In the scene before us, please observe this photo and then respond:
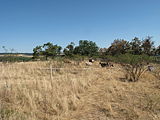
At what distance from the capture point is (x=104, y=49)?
134 feet

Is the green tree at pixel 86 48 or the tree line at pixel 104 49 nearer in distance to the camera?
the tree line at pixel 104 49

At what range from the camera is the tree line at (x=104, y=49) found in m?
28.1

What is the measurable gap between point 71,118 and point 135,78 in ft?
21.5

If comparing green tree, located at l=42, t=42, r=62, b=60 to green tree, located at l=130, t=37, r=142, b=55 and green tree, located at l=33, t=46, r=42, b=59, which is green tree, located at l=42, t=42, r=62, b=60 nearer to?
green tree, located at l=33, t=46, r=42, b=59

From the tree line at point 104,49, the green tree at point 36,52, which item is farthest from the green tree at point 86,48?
the green tree at point 36,52

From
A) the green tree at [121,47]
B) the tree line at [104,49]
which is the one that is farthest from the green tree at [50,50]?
the green tree at [121,47]

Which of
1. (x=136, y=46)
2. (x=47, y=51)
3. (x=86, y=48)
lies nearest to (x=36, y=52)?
(x=47, y=51)

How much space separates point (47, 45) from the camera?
42.1 m

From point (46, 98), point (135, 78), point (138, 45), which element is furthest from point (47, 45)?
point (46, 98)

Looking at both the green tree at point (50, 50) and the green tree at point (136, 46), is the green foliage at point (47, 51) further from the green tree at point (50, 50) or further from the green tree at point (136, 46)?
the green tree at point (136, 46)

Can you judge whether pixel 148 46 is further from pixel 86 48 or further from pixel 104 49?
pixel 86 48

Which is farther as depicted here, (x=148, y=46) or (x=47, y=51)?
(x=47, y=51)

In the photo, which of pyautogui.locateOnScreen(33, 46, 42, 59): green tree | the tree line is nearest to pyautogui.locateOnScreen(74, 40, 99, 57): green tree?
the tree line

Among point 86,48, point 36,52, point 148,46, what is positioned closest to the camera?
point 148,46
